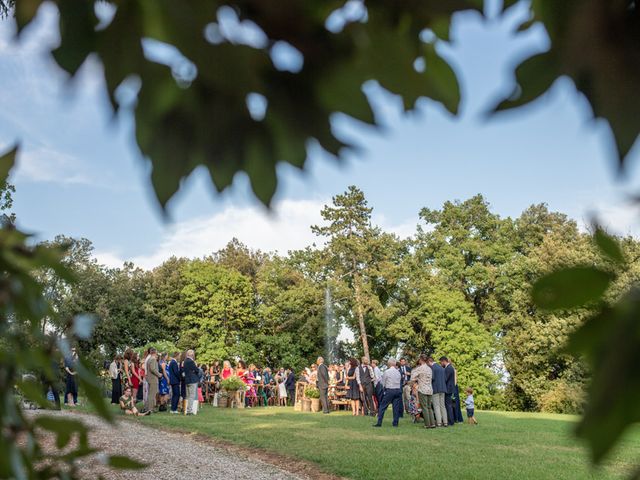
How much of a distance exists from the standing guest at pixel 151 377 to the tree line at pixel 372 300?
2471 centimetres

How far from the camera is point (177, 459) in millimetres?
10352

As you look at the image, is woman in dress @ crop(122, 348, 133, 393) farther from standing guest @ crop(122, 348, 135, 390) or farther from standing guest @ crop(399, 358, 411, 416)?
standing guest @ crop(399, 358, 411, 416)

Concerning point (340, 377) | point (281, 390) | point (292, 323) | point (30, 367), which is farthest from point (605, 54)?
point (292, 323)

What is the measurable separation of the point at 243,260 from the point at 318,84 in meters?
60.7

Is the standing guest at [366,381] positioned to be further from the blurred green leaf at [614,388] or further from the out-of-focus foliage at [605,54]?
the blurred green leaf at [614,388]

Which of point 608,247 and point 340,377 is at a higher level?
point 340,377

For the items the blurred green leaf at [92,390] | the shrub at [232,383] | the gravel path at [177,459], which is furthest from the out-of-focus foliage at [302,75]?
the shrub at [232,383]

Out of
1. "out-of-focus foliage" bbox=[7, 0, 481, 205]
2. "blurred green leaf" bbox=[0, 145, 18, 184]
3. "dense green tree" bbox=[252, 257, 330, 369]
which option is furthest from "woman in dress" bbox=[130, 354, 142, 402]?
"dense green tree" bbox=[252, 257, 330, 369]

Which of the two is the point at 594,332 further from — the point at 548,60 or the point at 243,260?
the point at 243,260

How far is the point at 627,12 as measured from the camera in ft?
2.67

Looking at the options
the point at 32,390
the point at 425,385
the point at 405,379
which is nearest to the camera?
the point at 32,390

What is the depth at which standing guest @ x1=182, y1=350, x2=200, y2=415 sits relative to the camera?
1675 cm

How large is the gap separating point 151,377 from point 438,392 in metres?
7.72

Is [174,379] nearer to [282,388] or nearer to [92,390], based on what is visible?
[282,388]
